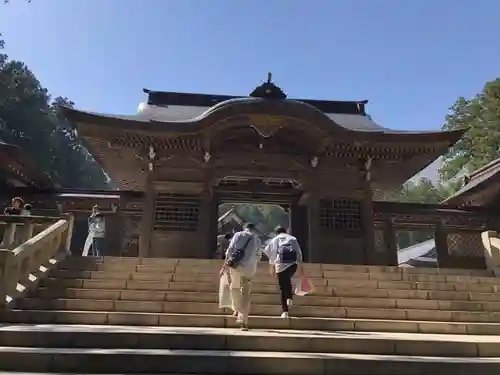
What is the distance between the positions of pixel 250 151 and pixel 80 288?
257 inches

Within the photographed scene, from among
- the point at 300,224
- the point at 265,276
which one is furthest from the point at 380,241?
the point at 265,276

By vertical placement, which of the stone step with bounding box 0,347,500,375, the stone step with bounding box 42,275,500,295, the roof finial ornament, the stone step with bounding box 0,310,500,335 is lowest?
the stone step with bounding box 0,347,500,375

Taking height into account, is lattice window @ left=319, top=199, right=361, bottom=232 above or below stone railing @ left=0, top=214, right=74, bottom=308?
above

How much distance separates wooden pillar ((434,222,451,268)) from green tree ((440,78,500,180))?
1469cm

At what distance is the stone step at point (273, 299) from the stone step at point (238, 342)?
5.75 feet

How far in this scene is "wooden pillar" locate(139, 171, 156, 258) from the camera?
36.5ft

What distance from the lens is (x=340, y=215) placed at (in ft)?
39.6

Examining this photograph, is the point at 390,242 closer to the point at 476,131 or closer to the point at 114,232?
the point at 114,232

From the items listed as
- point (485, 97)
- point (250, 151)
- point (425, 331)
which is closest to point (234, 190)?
point (250, 151)

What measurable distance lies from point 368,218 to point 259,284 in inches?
221

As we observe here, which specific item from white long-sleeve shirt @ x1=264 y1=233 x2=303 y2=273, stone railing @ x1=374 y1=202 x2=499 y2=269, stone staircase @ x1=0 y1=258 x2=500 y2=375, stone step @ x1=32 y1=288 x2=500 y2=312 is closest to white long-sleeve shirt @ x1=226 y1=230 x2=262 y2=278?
white long-sleeve shirt @ x1=264 y1=233 x2=303 y2=273

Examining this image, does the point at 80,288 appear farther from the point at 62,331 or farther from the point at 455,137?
the point at 455,137

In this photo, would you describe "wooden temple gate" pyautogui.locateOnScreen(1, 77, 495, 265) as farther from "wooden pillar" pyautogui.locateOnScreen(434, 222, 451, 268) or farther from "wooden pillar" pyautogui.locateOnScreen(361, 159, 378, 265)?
"wooden pillar" pyautogui.locateOnScreen(434, 222, 451, 268)

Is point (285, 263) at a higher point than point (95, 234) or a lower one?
lower
